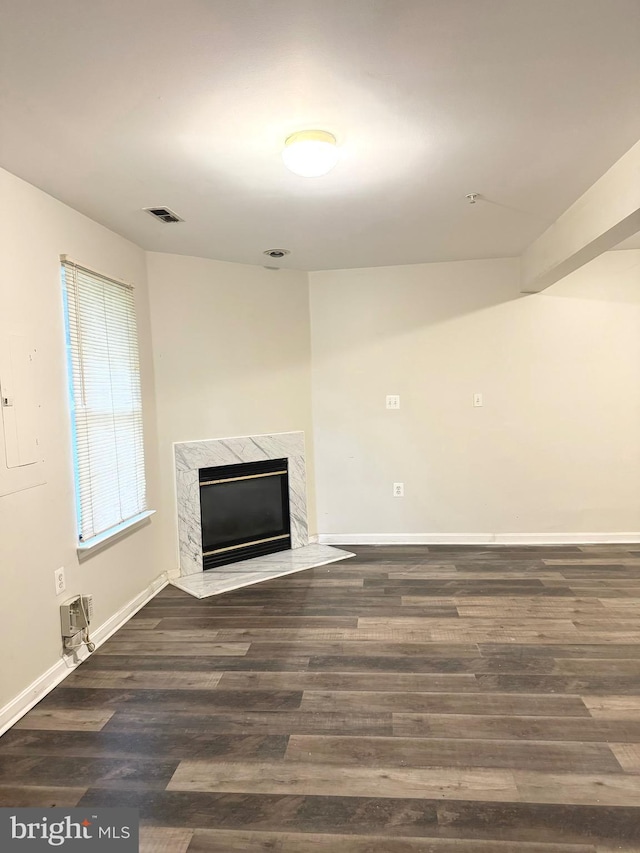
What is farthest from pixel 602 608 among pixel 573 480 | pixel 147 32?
pixel 147 32

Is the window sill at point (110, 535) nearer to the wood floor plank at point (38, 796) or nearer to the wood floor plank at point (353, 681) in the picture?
the wood floor plank at point (353, 681)

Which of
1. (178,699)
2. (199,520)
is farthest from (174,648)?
(199,520)

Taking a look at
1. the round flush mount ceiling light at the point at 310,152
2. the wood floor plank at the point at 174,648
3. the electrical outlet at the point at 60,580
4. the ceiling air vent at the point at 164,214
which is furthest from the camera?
the ceiling air vent at the point at 164,214

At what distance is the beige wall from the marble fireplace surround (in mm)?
62

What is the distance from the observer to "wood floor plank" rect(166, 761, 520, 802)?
1.80 meters

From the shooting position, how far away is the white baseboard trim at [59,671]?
2.27 metres

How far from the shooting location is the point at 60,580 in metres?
2.68

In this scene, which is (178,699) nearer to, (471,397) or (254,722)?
(254,722)

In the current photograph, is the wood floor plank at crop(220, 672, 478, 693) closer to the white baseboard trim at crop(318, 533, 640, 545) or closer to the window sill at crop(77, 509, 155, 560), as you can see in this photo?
the window sill at crop(77, 509, 155, 560)

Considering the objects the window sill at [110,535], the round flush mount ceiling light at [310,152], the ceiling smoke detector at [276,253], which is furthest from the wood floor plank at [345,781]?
the ceiling smoke detector at [276,253]

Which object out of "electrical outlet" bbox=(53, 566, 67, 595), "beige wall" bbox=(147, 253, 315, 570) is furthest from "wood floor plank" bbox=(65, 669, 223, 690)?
"beige wall" bbox=(147, 253, 315, 570)

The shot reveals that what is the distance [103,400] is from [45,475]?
0.68m

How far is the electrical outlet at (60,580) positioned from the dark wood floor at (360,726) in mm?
426

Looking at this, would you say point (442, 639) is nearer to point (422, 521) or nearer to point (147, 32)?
point (422, 521)
